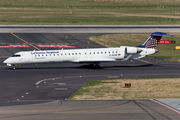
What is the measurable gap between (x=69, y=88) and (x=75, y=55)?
1322cm

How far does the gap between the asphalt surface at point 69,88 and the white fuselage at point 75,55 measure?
1551mm

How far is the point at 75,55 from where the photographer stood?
148ft

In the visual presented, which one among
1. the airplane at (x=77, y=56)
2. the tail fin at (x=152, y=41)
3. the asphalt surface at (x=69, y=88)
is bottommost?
the asphalt surface at (x=69, y=88)

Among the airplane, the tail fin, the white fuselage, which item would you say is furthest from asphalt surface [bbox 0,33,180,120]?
the tail fin

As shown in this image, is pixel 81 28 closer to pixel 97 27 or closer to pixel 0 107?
pixel 97 27

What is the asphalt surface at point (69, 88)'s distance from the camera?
22.1 meters

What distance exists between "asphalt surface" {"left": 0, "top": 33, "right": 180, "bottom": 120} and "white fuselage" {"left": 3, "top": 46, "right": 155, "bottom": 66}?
1551 millimetres

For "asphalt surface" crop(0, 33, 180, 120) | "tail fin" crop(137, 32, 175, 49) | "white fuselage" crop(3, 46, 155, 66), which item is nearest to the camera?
"asphalt surface" crop(0, 33, 180, 120)

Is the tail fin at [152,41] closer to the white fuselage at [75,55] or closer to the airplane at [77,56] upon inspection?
the airplane at [77,56]

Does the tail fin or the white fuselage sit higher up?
the tail fin

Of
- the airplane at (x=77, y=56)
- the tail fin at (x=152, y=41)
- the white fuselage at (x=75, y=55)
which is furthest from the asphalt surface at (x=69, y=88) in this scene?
the tail fin at (x=152, y=41)

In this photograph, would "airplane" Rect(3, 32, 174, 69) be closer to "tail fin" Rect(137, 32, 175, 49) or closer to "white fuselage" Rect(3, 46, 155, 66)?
"white fuselage" Rect(3, 46, 155, 66)

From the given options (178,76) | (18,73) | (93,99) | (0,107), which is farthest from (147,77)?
(0,107)

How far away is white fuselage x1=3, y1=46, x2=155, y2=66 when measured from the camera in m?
44.5
